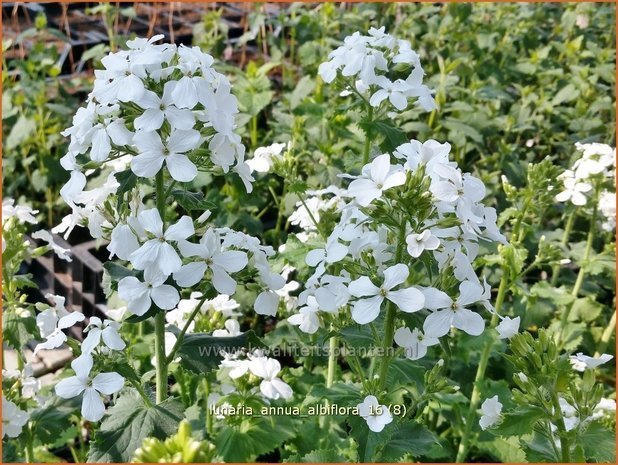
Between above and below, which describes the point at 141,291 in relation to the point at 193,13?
above

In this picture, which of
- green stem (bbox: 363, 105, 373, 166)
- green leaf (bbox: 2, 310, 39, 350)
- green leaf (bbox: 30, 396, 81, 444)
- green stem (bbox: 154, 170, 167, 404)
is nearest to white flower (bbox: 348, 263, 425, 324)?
green stem (bbox: 154, 170, 167, 404)

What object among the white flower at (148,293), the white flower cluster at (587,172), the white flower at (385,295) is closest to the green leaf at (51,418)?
the white flower at (148,293)

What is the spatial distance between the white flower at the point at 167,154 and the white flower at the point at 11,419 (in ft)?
3.13

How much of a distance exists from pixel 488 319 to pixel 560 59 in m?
3.40

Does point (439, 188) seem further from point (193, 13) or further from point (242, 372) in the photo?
point (193, 13)

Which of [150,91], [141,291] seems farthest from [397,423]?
[150,91]

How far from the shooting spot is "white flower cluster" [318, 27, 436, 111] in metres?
2.37

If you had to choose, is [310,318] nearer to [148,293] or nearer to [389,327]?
[389,327]

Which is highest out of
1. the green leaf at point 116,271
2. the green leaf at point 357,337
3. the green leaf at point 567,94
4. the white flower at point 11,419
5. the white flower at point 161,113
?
the white flower at point 161,113

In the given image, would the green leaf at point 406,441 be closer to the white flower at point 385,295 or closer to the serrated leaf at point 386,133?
the white flower at point 385,295

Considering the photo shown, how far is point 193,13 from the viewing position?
738cm

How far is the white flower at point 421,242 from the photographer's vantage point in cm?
170

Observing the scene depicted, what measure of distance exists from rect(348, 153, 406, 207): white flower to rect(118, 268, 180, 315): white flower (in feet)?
1.59

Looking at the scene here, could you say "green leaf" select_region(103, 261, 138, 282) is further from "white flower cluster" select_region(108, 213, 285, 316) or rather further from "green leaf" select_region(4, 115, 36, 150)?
"green leaf" select_region(4, 115, 36, 150)
